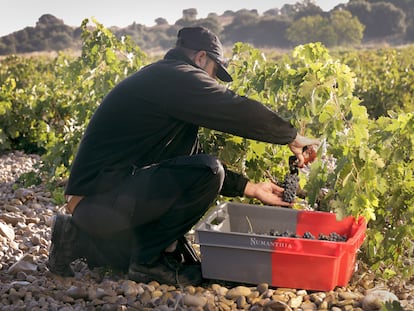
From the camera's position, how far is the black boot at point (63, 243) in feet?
12.0

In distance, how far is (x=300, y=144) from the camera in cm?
355

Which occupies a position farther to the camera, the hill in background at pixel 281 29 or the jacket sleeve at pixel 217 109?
the hill in background at pixel 281 29

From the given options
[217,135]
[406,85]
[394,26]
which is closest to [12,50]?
[394,26]

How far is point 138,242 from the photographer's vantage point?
11.6 ft

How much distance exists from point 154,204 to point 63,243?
61cm

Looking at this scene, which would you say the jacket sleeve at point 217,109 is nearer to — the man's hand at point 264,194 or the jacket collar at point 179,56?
the jacket collar at point 179,56

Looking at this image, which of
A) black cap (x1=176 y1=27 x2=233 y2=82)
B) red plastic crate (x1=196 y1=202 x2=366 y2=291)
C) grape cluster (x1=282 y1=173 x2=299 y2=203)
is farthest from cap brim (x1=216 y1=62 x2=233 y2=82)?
red plastic crate (x1=196 y1=202 x2=366 y2=291)

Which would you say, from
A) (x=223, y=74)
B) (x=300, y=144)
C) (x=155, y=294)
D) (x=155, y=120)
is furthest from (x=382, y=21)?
(x=155, y=294)

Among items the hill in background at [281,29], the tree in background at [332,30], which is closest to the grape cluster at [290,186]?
the hill in background at [281,29]

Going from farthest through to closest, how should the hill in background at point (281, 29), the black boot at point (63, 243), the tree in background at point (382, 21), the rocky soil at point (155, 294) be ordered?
1. the tree in background at point (382, 21)
2. the hill in background at point (281, 29)
3. the black boot at point (63, 243)
4. the rocky soil at point (155, 294)

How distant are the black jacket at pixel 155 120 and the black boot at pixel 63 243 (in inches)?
10.4

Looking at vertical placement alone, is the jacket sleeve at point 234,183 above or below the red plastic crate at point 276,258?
above

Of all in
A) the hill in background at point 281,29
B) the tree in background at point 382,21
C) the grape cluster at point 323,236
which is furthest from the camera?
the tree in background at point 382,21

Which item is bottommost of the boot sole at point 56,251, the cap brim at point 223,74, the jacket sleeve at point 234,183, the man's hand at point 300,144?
the boot sole at point 56,251
